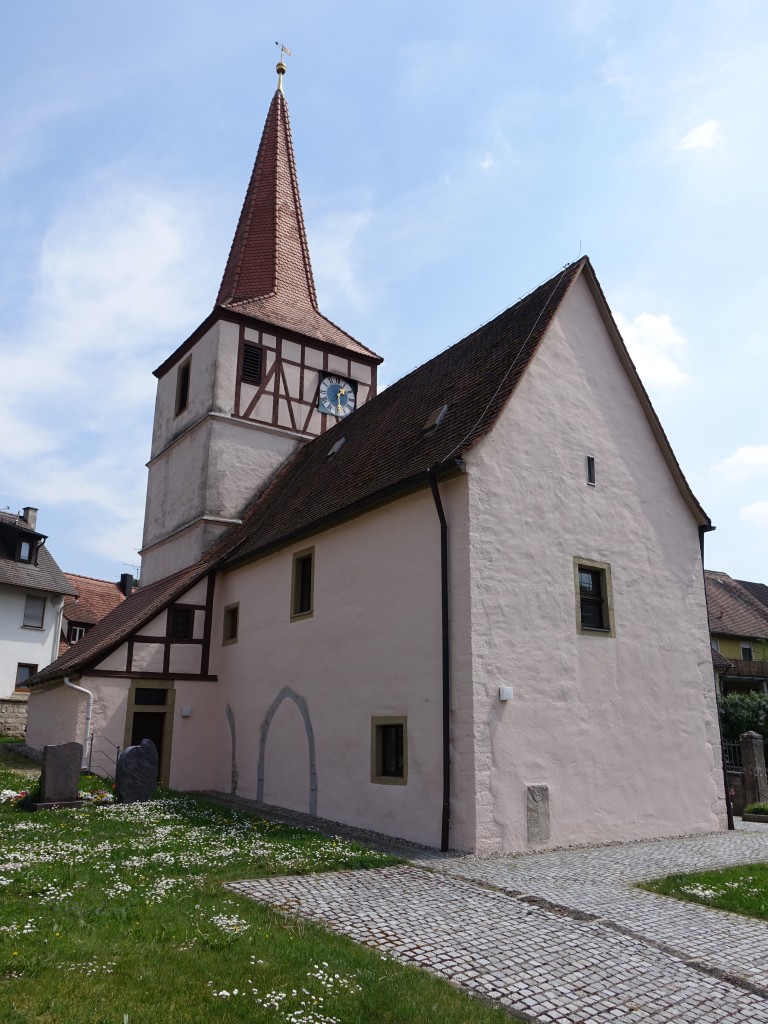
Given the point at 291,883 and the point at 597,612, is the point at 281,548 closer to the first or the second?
the point at 597,612

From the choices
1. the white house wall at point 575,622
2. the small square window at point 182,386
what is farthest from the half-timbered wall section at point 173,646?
the white house wall at point 575,622

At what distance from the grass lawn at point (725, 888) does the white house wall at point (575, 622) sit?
2392 mm

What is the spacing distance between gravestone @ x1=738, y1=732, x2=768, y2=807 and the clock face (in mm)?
13324

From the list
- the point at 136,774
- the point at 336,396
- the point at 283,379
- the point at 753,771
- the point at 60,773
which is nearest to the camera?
the point at 60,773

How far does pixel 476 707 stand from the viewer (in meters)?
10.5

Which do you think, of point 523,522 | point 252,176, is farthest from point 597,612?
point 252,176

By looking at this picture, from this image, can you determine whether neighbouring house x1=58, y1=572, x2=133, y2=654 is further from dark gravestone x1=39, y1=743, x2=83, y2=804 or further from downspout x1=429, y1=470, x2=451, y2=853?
downspout x1=429, y1=470, x2=451, y2=853

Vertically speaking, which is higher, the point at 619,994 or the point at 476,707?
the point at 476,707

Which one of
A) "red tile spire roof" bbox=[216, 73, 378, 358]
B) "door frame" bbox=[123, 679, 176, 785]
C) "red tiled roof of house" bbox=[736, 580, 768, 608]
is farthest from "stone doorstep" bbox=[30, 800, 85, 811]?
"red tiled roof of house" bbox=[736, 580, 768, 608]

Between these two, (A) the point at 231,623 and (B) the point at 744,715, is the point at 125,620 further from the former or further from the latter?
(B) the point at 744,715

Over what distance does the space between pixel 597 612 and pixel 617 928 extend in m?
6.56

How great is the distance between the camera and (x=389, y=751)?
476 inches

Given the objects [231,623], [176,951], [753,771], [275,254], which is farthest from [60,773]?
[275,254]

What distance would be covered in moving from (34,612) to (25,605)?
0.52m
